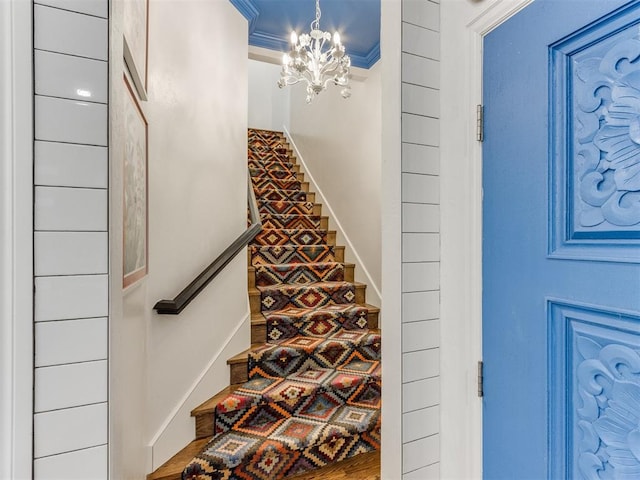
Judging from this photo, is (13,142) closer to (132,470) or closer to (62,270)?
(62,270)

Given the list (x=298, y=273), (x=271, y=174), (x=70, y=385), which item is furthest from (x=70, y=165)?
(x=271, y=174)

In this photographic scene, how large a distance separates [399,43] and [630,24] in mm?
539

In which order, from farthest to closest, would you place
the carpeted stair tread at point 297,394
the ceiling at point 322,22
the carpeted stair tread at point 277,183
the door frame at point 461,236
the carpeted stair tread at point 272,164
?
the carpeted stair tread at point 272,164 < the carpeted stair tread at point 277,183 < the ceiling at point 322,22 < the carpeted stair tread at point 297,394 < the door frame at point 461,236

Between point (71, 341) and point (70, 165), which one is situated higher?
point (70, 165)

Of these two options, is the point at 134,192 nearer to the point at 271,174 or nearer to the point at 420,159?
the point at 420,159

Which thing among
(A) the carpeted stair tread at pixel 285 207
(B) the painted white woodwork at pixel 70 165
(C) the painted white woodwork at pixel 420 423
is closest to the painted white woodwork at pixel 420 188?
(C) the painted white woodwork at pixel 420 423

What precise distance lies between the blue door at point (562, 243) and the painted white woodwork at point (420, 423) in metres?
0.15

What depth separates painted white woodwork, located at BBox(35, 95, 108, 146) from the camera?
61 cm

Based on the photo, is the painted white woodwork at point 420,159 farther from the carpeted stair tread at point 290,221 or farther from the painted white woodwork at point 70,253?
the carpeted stair tread at point 290,221

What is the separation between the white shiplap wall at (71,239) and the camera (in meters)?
0.62

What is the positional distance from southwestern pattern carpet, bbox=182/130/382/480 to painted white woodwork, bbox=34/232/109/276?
134cm

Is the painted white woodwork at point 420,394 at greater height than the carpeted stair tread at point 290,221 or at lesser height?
lesser

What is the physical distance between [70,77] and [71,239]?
0.98 ft

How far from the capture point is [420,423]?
3.41 feet
